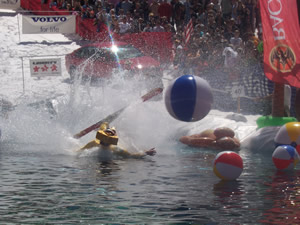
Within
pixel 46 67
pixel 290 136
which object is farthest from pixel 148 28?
pixel 290 136

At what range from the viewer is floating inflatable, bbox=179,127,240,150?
14969mm

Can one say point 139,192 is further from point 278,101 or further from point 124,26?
point 124,26

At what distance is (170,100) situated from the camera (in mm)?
13062

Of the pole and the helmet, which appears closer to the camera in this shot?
the helmet

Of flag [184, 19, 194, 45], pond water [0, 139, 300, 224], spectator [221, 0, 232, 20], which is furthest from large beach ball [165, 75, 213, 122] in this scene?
spectator [221, 0, 232, 20]

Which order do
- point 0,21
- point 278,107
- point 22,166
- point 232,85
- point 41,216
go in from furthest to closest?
point 0,21 < point 232,85 < point 278,107 < point 22,166 < point 41,216

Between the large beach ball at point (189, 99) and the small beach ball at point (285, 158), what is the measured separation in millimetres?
1800

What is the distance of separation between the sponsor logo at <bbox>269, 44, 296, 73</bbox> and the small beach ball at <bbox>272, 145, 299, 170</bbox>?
3.57 meters

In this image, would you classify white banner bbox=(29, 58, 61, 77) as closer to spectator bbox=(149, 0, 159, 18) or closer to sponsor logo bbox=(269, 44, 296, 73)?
spectator bbox=(149, 0, 159, 18)

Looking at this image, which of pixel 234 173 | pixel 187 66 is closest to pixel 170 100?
pixel 234 173

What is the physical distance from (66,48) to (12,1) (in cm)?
478

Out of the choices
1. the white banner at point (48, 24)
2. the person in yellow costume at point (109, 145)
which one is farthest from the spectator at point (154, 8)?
the person in yellow costume at point (109, 145)

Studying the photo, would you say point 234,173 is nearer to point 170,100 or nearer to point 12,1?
point 170,100

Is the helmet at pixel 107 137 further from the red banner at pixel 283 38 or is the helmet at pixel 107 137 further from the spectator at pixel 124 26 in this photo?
the spectator at pixel 124 26
